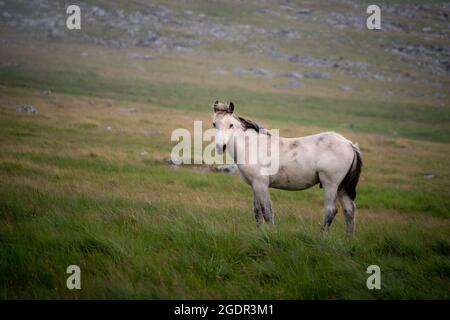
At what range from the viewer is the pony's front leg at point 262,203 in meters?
7.70

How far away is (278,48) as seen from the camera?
335 ft

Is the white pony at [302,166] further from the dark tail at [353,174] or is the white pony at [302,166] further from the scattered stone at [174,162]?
the scattered stone at [174,162]

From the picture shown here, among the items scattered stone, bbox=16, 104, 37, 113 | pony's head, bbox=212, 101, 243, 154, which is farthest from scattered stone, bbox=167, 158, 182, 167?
scattered stone, bbox=16, 104, 37, 113

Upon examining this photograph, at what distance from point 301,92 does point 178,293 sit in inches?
2480

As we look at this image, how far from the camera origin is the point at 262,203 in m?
7.80

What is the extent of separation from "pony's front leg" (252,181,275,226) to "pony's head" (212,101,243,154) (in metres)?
0.97

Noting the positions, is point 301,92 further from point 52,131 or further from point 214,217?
point 214,217

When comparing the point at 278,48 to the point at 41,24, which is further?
the point at 278,48

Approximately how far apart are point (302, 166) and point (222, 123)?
175cm

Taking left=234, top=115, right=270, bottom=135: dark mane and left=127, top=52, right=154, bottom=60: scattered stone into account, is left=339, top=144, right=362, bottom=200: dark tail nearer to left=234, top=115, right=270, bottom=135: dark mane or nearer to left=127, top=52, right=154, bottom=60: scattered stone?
left=234, top=115, right=270, bottom=135: dark mane

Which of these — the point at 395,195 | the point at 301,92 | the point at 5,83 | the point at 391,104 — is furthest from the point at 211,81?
the point at 395,195

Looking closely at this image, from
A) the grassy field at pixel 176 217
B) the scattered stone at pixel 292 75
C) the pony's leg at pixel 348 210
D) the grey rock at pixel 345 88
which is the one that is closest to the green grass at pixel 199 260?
the grassy field at pixel 176 217

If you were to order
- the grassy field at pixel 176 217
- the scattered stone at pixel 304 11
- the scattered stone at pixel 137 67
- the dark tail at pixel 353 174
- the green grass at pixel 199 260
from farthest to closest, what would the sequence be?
the scattered stone at pixel 304 11 → the scattered stone at pixel 137 67 → the dark tail at pixel 353 174 → the grassy field at pixel 176 217 → the green grass at pixel 199 260

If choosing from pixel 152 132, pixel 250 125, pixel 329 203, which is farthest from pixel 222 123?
pixel 152 132
